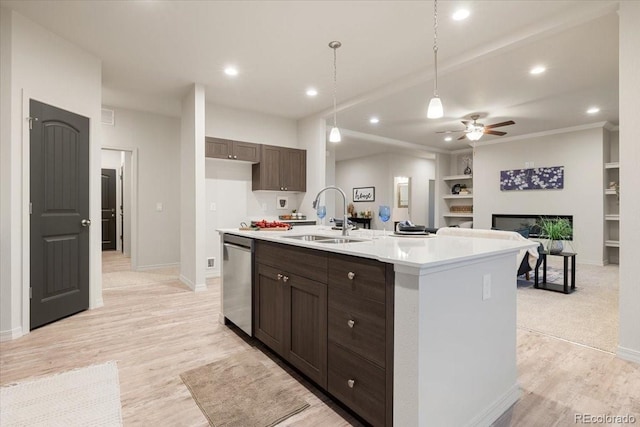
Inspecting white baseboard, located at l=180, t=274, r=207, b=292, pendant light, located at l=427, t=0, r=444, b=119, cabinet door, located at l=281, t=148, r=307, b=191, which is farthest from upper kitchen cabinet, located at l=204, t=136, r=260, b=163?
pendant light, located at l=427, t=0, r=444, b=119

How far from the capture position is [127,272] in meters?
5.52

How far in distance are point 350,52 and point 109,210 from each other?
747cm

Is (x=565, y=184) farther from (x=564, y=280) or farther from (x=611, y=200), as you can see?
(x=564, y=280)

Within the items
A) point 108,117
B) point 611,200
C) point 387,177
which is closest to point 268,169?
point 108,117

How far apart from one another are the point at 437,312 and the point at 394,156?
8.70 m

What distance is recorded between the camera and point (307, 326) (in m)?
1.94

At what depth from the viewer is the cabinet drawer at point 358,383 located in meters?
1.47

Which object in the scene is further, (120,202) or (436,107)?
(120,202)

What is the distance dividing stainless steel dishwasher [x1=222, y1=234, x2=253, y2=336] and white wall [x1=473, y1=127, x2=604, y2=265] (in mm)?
7078

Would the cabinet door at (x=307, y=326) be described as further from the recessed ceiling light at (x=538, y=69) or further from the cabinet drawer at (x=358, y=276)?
the recessed ceiling light at (x=538, y=69)

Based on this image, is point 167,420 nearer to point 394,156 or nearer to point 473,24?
point 473,24

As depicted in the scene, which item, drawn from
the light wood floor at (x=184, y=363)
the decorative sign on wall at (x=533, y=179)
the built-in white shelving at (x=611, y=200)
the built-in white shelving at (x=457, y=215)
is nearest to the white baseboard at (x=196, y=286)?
the light wood floor at (x=184, y=363)

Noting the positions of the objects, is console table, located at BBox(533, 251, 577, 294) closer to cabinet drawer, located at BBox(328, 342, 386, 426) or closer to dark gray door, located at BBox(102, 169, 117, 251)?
cabinet drawer, located at BBox(328, 342, 386, 426)

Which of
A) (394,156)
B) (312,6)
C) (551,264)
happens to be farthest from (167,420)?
(394,156)
